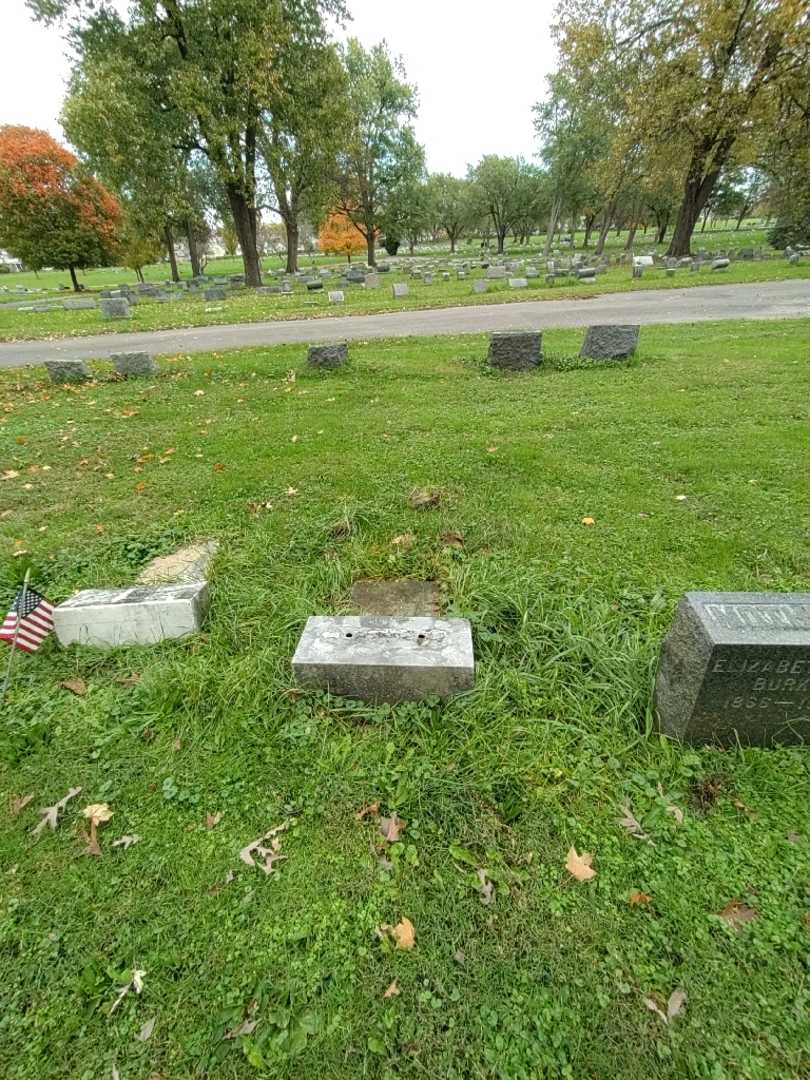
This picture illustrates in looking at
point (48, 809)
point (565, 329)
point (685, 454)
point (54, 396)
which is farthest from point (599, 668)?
point (565, 329)

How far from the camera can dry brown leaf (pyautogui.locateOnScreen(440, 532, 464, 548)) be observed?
3977mm

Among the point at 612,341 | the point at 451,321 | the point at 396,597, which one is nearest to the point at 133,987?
the point at 396,597

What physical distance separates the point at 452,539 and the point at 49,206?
3725 cm

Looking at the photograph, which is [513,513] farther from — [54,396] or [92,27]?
[92,27]

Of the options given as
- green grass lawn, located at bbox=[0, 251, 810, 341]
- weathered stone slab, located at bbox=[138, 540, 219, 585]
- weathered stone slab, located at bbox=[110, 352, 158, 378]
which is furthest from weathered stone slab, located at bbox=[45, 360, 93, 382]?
weathered stone slab, located at bbox=[138, 540, 219, 585]

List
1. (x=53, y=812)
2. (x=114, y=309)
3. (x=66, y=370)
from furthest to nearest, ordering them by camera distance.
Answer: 1. (x=114, y=309)
2. (x=66, y=370)
3. (x=53, y=812)

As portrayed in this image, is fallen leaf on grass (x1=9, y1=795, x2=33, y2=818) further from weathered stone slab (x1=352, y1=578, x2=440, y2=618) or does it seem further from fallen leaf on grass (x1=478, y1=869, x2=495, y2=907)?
fallen leaf on grass (x1=478, y1=869, x2=495, y2=907)

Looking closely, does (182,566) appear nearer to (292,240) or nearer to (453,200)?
(292,240)

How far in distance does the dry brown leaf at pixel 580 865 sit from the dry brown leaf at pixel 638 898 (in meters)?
0.14

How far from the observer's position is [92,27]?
20.5 meters

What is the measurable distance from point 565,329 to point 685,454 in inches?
292

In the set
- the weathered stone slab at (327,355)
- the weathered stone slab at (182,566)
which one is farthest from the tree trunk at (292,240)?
the weathered stone slab at (182,566)

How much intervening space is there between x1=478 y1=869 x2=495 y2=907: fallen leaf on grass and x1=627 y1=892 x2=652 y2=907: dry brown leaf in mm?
512

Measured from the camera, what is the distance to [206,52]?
66.7 feet
